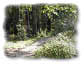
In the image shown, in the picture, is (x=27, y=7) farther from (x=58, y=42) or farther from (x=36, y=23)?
(x=58, y=42)

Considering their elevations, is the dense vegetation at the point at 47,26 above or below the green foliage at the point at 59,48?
above

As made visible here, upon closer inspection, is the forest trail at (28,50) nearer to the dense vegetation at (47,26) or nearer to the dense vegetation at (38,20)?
the dense vegetation at (47,26)

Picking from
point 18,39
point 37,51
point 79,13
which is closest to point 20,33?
point 18,39

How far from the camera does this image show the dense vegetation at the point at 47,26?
22.1 feet

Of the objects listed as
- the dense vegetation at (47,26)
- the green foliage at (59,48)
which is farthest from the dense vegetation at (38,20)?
the green foliage at (59,48)

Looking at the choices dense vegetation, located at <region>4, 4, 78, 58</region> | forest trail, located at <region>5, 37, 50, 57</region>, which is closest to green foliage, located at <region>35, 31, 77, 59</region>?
dense vegetation, located at <region>4, 4, 78, 58</region>

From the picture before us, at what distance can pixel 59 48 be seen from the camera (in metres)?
6.74

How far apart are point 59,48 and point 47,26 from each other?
26.2 inches

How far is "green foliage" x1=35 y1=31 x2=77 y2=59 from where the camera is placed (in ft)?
22.1

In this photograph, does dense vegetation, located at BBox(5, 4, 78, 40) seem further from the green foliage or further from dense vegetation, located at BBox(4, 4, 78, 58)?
the green foliage

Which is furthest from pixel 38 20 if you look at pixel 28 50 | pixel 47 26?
pixel 28 50

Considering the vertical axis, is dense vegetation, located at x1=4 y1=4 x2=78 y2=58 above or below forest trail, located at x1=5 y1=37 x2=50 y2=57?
above

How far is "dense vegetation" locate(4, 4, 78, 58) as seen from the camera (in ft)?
22.1

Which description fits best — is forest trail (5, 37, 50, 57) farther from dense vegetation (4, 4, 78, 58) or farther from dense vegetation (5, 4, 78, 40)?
dense vegetation (5, 4, 78, 40)
